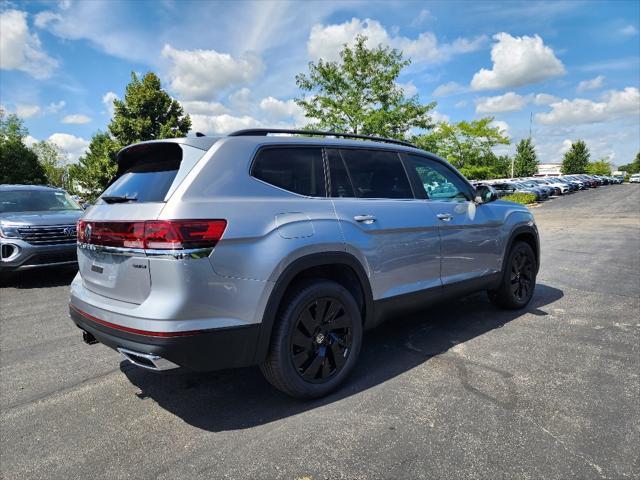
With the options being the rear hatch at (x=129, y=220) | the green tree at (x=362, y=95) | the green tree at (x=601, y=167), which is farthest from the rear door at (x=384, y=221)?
the green tree at (x=601, y=167)

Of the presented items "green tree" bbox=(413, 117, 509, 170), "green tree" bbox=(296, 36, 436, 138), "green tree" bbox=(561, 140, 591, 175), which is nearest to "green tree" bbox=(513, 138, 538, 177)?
"green tree" bbox=(561, 140, 591, 175)

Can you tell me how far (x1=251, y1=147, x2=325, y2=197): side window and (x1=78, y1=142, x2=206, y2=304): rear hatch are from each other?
1.34ft

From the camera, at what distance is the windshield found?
296 inches

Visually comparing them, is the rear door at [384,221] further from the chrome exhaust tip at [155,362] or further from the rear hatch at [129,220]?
the chrome exhaust tip at [155,362]

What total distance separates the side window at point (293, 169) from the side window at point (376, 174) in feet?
1.05

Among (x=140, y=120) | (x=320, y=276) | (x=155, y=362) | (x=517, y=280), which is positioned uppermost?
(x=140, y=120)

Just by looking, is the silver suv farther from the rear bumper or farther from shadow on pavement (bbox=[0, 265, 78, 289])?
shadow on pavement (bbox=[0, 265, 78, 289])

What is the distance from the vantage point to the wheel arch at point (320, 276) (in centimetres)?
266

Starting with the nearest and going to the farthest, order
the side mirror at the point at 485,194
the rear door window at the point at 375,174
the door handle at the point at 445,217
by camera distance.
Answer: the rear door window at the point at 375,174 < the door handle at the point at 445,217 < the side mirror at the point at 485,194

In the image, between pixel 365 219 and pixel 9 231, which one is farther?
pixel 9 231

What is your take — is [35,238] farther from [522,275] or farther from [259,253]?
[522,275]

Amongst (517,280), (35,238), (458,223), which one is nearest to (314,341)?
(458,223)

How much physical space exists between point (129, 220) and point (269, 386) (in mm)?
1592

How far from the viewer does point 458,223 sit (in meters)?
4.10
